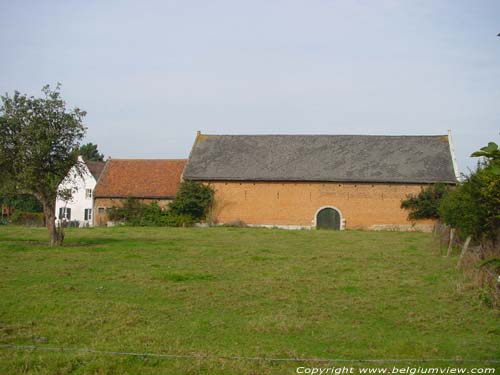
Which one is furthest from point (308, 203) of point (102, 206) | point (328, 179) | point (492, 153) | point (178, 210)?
point (492, 153)

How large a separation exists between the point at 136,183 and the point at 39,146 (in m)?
25.0

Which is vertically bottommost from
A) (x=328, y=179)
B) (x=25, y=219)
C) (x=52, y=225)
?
(x=52, y=225)

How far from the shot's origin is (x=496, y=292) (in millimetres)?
9984

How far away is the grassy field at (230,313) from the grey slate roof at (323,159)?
25.4m

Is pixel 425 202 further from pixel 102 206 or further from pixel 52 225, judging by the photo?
pixel 52 225

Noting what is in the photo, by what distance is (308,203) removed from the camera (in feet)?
135

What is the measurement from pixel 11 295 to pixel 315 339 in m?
5.93

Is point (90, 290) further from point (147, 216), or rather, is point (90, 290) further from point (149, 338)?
point (147, 216)

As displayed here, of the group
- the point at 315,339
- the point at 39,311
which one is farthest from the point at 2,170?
the point at 315,339

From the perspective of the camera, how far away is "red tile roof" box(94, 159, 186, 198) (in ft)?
143

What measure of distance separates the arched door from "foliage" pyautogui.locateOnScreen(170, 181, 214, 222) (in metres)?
7.83

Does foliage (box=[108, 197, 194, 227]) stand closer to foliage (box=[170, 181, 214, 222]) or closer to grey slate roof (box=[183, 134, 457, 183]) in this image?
foliage (box=[170, 181, 214, 222])

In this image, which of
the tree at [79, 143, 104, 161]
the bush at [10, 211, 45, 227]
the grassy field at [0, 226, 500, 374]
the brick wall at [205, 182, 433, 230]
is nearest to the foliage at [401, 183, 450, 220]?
the brick wall at [205, 182, 433, 230]

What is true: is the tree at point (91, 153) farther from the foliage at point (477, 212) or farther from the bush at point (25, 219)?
the foliage at point (477, 212)
